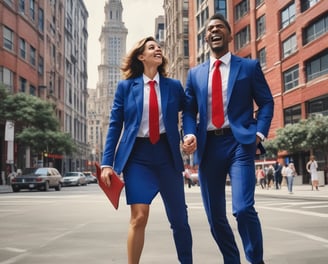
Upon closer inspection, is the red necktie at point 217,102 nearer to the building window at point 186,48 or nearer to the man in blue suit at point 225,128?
the man in blue suit at point 225,128

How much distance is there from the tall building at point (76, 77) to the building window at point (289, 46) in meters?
32.9

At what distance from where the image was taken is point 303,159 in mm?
37406

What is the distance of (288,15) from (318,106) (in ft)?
30.3

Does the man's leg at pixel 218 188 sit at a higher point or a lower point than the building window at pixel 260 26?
lower

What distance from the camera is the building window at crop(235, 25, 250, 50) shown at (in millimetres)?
47719

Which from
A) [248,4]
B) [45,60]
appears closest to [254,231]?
[248,4]

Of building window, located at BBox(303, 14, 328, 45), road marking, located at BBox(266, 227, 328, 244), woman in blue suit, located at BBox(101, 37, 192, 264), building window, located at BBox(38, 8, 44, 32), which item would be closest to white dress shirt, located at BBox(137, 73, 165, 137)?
woman in blue suit, located at BBox(101, 37, 192, 264)

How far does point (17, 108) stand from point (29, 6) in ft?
57.6

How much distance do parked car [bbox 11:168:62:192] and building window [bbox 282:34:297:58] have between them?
2149cm

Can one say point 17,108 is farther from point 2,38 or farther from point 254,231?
point 254,231

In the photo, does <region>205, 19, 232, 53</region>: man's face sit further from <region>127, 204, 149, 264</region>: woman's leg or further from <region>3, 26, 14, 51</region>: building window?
<region>3, 26, 14, 51</region>: building window

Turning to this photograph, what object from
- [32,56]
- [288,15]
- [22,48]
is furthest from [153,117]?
[32,56]

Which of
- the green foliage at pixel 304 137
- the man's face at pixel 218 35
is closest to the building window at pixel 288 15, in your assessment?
the green foliage at pixel 304 137

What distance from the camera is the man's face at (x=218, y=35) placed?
14.3 ft
